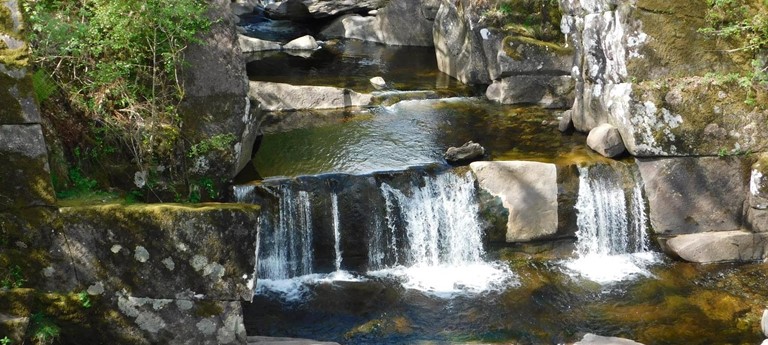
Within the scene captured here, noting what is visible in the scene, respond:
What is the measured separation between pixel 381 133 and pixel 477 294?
13.3 ft

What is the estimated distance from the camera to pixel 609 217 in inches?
414

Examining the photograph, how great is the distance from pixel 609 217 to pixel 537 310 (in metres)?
2.40

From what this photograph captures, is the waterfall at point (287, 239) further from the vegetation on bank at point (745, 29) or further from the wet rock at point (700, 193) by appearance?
the vegetation on bank at point (745, 29)

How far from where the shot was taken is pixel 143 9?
26.5ft

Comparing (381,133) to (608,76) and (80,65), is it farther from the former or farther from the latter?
(80,65)

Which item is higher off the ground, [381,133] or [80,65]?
[80,65]

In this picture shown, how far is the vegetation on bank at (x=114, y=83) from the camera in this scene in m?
7.63

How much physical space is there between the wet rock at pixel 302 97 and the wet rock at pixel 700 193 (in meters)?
6.02

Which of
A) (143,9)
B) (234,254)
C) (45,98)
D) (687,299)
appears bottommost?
(687,299)

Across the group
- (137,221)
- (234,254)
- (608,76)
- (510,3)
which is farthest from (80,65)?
(510,3)

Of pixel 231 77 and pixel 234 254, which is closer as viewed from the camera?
pixel 234 254

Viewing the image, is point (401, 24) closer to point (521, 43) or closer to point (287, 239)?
point (521, 43)

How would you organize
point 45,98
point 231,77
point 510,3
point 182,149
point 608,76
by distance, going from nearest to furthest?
1. point 45,98
2. point 182,149
3. point 231,77
4. point 608,76
5. point 510,3

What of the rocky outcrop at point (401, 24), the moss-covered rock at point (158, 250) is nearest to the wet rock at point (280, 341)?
the moss-covered rock at point (158, 250)
